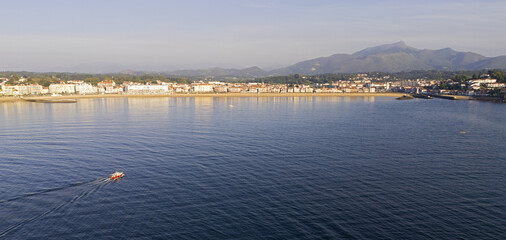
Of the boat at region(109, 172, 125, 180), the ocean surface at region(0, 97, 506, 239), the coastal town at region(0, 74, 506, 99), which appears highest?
the coastal town at region(0, 74, 506, 99)

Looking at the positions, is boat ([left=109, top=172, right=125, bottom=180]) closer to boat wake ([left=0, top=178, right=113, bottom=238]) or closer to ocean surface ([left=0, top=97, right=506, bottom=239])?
boat wake ([left=0, top=178, right=113, bottom=238])

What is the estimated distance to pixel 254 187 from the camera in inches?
539

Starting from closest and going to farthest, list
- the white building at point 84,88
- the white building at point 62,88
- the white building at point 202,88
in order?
the white building at point 62,88 → the white building at point 84,88 → the white building at point 202,88

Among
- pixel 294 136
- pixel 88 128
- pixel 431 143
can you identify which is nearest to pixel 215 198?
pixel 294 136

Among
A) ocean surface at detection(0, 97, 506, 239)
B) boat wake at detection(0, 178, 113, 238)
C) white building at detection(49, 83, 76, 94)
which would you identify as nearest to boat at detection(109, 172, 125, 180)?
boat wake at detection(0, 178, 113, 238)

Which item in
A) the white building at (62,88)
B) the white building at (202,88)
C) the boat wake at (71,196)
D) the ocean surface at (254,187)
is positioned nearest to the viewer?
the ocean surface at (254,187)

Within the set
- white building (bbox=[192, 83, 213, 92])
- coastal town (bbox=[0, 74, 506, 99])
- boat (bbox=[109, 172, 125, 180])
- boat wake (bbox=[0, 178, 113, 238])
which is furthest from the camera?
white building (bbox=[192, 83, 213, 92])

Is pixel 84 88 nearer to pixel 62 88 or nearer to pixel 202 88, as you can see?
pixel 62 88

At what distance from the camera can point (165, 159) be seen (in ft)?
59.7

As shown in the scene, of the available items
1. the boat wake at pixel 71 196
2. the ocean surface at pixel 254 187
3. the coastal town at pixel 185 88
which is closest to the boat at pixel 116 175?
the boat wake at pixel 71 196

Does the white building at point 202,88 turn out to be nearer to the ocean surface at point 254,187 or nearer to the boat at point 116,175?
the ocean surface at point 254,187

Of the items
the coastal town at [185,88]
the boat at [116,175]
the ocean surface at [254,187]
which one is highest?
the coastal town at [185,88]

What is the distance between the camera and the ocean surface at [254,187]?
10.2m

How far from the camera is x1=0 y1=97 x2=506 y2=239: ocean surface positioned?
10.2 m
